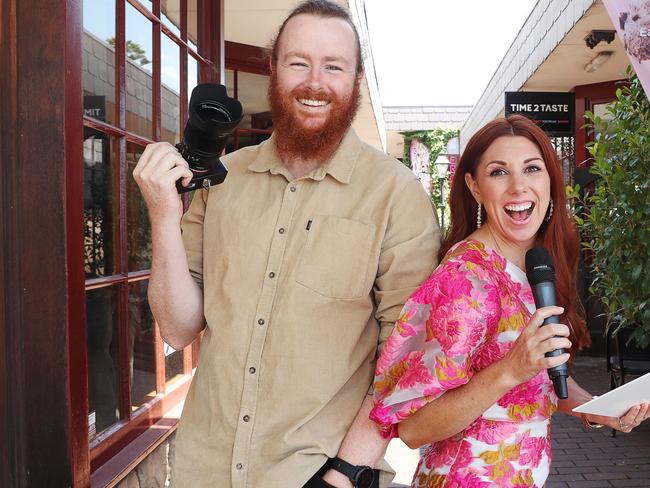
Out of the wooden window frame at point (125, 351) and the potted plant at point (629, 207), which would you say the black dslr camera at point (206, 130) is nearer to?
the wooden window frame at point (125, 351)

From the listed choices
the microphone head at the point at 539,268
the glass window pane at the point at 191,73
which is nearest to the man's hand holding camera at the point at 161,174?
the microphone head at the point at 539,268

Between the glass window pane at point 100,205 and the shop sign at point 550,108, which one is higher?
the shop sign at point 550,108

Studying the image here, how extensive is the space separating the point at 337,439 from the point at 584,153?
8.05m

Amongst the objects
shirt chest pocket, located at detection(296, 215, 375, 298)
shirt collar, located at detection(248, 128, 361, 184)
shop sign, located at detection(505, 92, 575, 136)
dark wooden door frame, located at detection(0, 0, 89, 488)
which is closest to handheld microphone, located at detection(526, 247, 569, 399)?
shirt chest pocket, located at detection(296, 215, 375, 298)

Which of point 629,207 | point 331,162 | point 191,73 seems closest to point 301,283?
point 331,162

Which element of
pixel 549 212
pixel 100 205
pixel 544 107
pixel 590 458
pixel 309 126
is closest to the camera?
pixel 309 126

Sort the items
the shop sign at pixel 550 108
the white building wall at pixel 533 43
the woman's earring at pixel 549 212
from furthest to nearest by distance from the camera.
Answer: the shop sign at pixel 550 108 < the white building wall at pixel 533 43 < the woman's earring at pixel 549 212

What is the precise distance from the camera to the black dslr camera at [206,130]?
1.62m

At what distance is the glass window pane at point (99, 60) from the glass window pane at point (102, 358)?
2.22ft

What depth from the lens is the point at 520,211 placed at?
185 cm

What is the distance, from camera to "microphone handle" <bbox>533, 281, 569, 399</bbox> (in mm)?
1487

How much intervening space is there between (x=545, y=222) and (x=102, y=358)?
170 cm

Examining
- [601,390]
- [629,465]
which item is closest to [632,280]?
[629,465]

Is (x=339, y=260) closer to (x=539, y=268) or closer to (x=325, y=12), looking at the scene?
(x=539, y=268)
